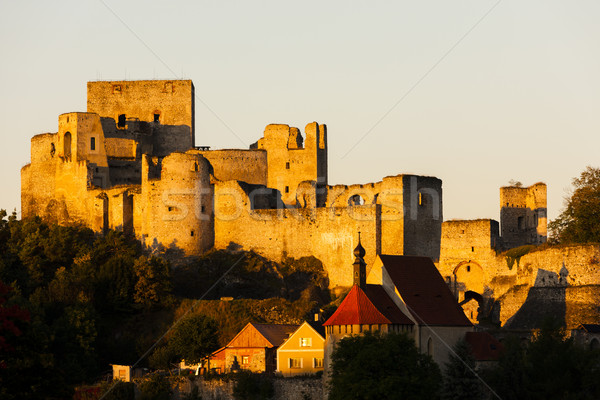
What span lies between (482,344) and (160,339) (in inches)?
762

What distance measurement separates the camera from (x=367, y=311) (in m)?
62.4

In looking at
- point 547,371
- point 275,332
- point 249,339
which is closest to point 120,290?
point 249,339

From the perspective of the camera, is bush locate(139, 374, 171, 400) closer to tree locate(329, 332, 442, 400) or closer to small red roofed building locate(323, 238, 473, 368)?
small red roofed building locate(323, 238, 473, 368)

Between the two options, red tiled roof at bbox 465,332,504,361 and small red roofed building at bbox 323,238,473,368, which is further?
red tiled roof at bbox 465,332,504,361

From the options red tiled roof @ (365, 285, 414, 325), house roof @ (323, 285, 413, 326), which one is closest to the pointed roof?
house roof @ (323, 285, 413, 326)

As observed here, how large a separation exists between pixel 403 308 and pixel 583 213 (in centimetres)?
1575

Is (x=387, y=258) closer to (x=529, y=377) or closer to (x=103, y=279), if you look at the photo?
(x=529, y=377)

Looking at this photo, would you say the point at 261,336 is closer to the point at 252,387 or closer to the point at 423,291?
the point at 252,387

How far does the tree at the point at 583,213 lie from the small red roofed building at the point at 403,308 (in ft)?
35.3

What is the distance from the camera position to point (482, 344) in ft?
213

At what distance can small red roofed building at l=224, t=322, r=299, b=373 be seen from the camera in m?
67.4

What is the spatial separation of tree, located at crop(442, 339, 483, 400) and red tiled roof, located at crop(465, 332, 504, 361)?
2.71 feet

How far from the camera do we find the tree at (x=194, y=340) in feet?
224

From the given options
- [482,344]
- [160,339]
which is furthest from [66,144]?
[482,344]
